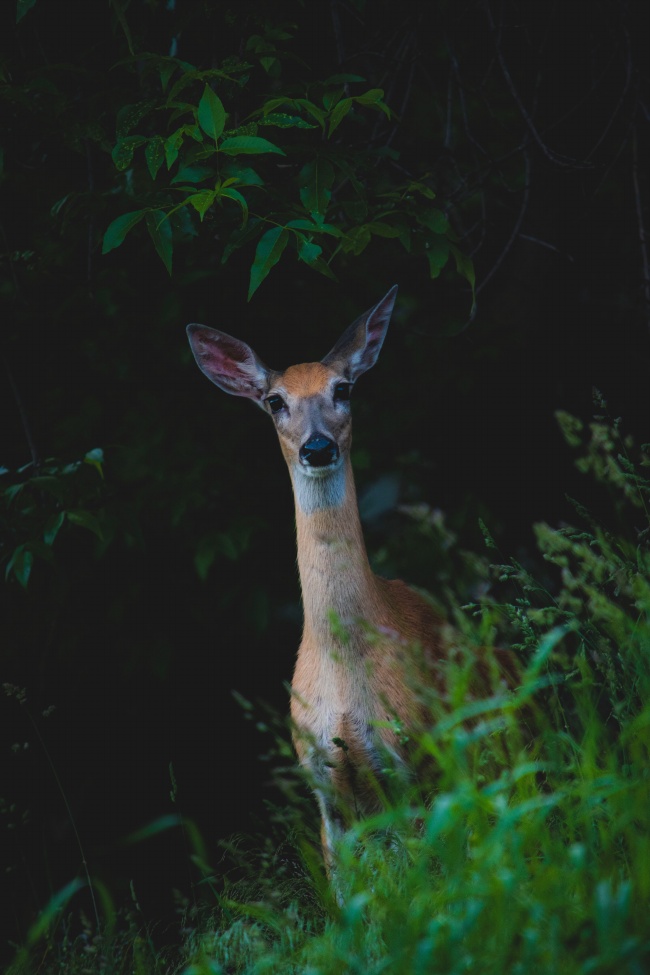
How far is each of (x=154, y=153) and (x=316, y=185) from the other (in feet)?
1.82

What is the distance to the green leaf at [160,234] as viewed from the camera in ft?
11.8

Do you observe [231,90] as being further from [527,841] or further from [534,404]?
[534,404]

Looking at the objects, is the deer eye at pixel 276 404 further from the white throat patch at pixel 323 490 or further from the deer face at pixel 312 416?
the white throat patch at pixel 323 490

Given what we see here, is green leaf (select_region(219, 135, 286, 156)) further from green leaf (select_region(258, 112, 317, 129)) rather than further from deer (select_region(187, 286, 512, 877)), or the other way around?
deer (select_region(187, 286, 512, 877))

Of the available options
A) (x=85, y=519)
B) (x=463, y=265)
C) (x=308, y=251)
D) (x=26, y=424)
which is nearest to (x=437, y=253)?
(x=463, y=265)

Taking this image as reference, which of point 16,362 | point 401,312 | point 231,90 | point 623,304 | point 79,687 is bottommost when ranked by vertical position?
point 79,687

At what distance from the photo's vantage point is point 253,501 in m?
5.50

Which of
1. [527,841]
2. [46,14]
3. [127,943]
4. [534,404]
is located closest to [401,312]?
[534,404]

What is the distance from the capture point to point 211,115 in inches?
134

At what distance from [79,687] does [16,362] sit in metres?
1.72

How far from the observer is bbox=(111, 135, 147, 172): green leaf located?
3.58 m

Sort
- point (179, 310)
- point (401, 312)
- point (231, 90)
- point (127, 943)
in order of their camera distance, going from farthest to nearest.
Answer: point (401, 312), point (179, 310), point (231, 90), point (127, 943)

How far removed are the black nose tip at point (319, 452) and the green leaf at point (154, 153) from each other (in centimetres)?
114

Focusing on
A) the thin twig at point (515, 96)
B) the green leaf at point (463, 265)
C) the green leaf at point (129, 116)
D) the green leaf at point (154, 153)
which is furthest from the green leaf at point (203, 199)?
the thin twig at point (515, 96)
